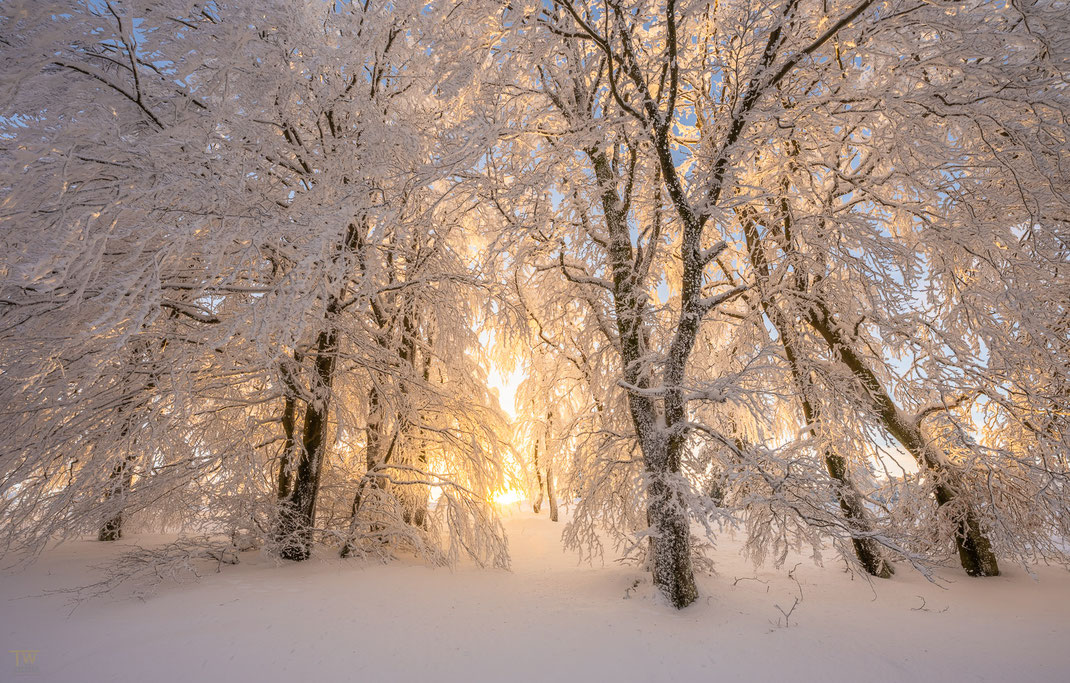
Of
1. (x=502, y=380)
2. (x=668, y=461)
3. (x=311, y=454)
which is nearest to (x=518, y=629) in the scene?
(x=668, y=461)

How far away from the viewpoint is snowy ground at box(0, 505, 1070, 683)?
3641 millimetres

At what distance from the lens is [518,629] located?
4.35 m

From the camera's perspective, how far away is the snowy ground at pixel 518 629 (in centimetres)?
364

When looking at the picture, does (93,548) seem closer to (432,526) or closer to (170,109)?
(432,526)

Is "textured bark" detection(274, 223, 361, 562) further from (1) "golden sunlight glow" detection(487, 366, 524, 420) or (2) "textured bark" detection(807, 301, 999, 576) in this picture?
(2) "textured bark" detection(807, 301, 999, 576)

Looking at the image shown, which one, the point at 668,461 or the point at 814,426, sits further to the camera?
the point at 814,426

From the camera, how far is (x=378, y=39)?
258 inches

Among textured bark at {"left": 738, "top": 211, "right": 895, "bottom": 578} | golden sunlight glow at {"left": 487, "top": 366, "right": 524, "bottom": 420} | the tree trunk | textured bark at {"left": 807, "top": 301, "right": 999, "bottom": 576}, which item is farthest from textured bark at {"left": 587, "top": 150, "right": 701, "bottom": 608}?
the tree trunk

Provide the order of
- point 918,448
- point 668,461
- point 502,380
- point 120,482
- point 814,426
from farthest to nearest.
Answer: point 502,380, point 814,426, point 918,448, point 120,482, point 668,461

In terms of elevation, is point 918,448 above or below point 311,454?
below

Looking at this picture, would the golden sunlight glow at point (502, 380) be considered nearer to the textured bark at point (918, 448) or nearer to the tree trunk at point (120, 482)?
the textured bark at point (918, 448)

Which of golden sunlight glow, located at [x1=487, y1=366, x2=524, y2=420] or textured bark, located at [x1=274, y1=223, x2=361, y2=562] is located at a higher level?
golden sunlight glow, located at [x1=487, y1=366, x2=524, y2=420]

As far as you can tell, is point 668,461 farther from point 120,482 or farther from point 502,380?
point 120,482

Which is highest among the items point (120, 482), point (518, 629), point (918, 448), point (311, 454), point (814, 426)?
point (814, 426)
